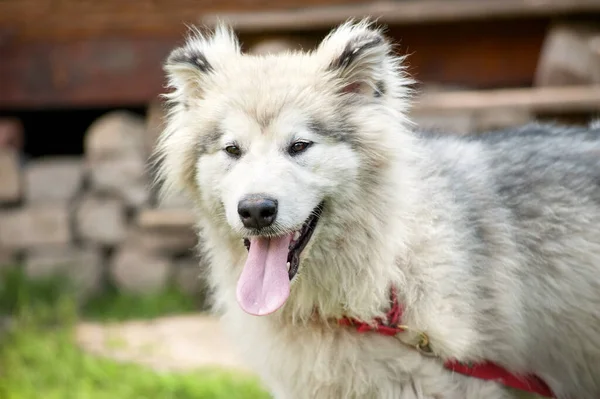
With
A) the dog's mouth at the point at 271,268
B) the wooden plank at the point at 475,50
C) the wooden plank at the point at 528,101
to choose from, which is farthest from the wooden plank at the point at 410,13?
the dog's mouth at the point at 271,268

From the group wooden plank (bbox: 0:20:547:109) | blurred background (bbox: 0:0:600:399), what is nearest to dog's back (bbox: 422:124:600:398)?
blurred background (bbox: 0:0:600:399)

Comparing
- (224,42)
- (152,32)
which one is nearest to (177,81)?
(224,42)

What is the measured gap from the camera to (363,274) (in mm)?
3002

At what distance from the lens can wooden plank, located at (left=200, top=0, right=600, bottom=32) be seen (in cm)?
541

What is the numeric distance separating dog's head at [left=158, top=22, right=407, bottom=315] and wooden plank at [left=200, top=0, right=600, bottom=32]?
2.42 meters

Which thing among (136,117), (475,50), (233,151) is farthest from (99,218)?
(233,151)

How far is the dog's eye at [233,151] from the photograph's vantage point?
9.82 ft

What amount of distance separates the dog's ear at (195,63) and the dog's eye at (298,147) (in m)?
0.51

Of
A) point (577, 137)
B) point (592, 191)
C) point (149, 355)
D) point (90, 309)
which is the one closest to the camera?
point (592, 191)

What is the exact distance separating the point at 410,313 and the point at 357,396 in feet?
1.16

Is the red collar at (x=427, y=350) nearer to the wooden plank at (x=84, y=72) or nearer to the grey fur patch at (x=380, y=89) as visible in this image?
the grey fur patch at (x=380, y=89)

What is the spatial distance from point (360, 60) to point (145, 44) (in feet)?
14.0

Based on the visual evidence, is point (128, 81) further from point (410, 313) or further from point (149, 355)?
point (410, 313)

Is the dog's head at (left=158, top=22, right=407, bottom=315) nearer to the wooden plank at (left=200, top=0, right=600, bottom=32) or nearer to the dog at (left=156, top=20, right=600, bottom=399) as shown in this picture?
the dog at (left=156, top=20, right=600, bottom=399)
